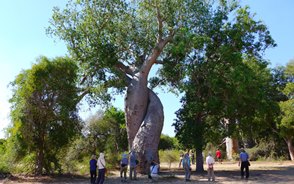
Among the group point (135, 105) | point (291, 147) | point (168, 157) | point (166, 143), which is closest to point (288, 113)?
point (291, 147)

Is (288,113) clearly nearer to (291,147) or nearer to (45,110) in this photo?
(291,147)

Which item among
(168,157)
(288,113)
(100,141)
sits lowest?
(168,157)

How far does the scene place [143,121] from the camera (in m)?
17.1

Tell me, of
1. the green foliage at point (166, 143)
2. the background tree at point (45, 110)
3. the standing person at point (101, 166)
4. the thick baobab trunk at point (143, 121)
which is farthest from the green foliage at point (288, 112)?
the green foliage at point (166, 143)

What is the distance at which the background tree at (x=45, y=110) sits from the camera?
15.7 metres

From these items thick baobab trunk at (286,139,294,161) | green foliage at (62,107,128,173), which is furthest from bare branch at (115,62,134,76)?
thick baobab trunk at (286,139,294,161)

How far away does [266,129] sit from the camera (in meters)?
28.8

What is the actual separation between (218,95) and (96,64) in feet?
21.0

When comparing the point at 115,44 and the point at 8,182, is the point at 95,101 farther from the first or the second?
the point at 8,182

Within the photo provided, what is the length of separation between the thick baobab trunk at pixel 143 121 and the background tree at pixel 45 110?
8.90 ft

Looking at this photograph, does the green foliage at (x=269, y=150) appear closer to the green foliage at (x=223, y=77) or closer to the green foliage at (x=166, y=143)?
the green foliage at (x=166, y=143)

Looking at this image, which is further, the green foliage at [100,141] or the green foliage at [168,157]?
the green foliage at [168,157]

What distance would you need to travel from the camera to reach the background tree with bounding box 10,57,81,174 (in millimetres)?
15742

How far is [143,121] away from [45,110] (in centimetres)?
462
